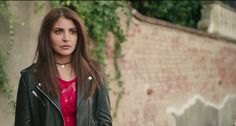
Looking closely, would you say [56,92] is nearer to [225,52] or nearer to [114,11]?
[114,11]

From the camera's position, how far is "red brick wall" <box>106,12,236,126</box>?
6258mm

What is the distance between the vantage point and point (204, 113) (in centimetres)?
816

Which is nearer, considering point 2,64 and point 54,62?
point 54,62

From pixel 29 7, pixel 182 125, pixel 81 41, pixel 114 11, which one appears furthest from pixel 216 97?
pixel 81 41

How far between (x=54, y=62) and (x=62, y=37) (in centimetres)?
18

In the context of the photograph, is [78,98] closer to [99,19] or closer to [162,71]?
[99,19]

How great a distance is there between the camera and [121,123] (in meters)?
6.01

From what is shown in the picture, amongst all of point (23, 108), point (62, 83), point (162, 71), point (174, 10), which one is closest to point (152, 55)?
point (162, 71)

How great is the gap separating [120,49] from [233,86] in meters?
4.42

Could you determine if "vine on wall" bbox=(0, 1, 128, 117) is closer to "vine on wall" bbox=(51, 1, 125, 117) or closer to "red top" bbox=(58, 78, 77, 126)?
"vine on wall" bbox=(51, 1, 125, 117)

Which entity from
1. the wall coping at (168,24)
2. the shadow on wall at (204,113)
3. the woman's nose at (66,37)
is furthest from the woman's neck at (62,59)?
the shadow on wall at (204,113)

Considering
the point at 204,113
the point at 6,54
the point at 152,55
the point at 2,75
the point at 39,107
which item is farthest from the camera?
the point at 204,113

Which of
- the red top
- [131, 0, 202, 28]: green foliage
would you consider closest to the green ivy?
the red top

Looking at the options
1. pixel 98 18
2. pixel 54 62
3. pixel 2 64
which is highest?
pixel 54 62
